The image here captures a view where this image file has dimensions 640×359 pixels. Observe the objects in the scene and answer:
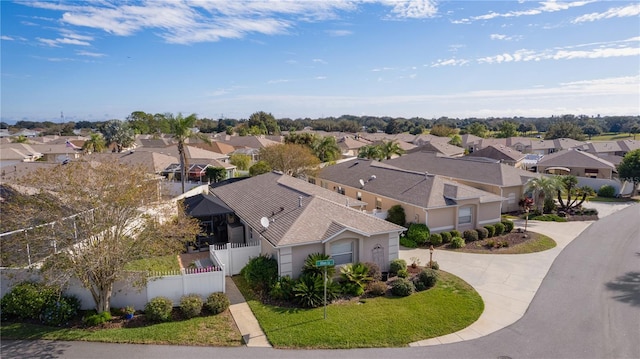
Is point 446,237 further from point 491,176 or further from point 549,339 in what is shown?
point 491,176

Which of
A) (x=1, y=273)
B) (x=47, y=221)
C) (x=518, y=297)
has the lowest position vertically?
(x=518, y=297)

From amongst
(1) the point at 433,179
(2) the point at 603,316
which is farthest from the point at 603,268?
(1) the point at 433,179

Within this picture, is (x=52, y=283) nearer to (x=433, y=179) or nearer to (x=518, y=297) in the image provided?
(x=518, y=297)

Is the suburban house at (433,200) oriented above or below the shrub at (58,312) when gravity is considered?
above

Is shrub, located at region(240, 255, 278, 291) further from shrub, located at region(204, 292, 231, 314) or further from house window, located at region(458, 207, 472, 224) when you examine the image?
house window, located at region(458, 207, 472, 224)

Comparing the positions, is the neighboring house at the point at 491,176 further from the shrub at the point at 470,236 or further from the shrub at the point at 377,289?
the shrub at the point at 377,289

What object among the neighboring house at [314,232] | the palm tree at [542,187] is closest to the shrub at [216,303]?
the neighboring house at [314,232]

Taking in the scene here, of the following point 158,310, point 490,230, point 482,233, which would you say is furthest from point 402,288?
point 490,230
